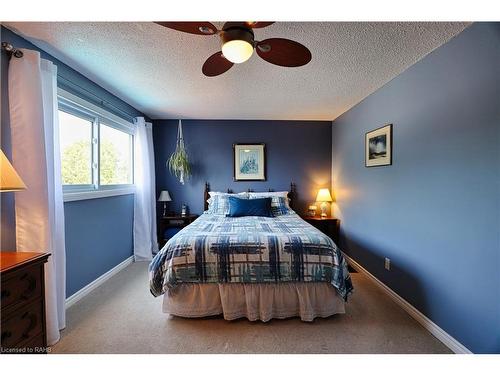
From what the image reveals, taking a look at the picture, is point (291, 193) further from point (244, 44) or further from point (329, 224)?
point (244, 44)

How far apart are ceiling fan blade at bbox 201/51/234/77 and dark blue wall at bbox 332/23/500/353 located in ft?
5.33

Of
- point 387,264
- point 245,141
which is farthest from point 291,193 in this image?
point 387,264

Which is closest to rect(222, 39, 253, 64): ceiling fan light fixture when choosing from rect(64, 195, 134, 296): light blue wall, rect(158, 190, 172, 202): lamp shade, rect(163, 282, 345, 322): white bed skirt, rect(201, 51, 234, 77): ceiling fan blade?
rect(201, 51, 234, 77): ceiling fan blade

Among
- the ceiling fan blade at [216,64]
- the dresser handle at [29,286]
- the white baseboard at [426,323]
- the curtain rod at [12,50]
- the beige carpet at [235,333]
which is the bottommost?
the beige carpet at [235,333]

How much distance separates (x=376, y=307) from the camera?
7.32 ft

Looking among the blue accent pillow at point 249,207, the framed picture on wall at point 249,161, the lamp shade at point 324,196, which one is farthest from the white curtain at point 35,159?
the lamp shade at point 324,196

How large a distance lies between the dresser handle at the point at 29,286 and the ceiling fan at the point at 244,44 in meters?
1.55

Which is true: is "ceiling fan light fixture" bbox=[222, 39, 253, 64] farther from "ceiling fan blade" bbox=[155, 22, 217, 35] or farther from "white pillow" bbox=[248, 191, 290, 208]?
"white pillow" bbox=[248, 191, 290, 208]

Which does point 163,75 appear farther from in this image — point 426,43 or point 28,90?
point 426,43

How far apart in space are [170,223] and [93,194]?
1610mm

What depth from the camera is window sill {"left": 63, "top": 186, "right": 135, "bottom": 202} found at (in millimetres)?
2225

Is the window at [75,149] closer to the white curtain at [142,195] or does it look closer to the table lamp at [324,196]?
the white curtain at [142,195]

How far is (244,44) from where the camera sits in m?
1.24

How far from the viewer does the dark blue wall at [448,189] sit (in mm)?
1444
